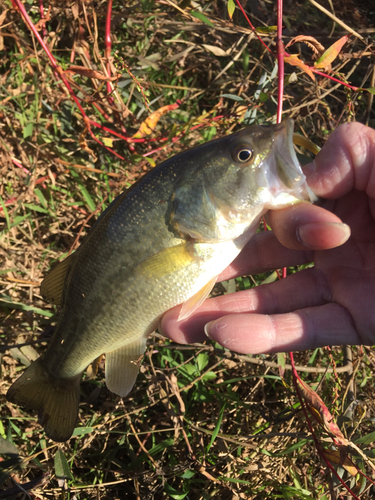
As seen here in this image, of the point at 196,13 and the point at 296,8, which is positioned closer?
the point at 196,13

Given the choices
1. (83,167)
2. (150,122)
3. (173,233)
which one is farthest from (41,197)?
(173,233)

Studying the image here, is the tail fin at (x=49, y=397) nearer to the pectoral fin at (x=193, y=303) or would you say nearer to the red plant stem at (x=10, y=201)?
the pectoral fin at (x=193, y=303)

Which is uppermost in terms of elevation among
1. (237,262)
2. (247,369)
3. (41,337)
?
(237,262)

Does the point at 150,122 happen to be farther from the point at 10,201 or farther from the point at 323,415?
the point at 323,415

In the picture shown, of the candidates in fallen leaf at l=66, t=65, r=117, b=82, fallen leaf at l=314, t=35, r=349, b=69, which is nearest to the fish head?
fallen leaf at l=314, t=35, r=349, b=69

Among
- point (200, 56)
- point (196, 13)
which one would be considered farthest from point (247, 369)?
point (200, 56)

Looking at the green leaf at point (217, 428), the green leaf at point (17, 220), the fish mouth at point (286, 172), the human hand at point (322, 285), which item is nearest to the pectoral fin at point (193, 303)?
the human hand at point (322, 285)

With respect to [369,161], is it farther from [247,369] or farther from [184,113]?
[184,113]
